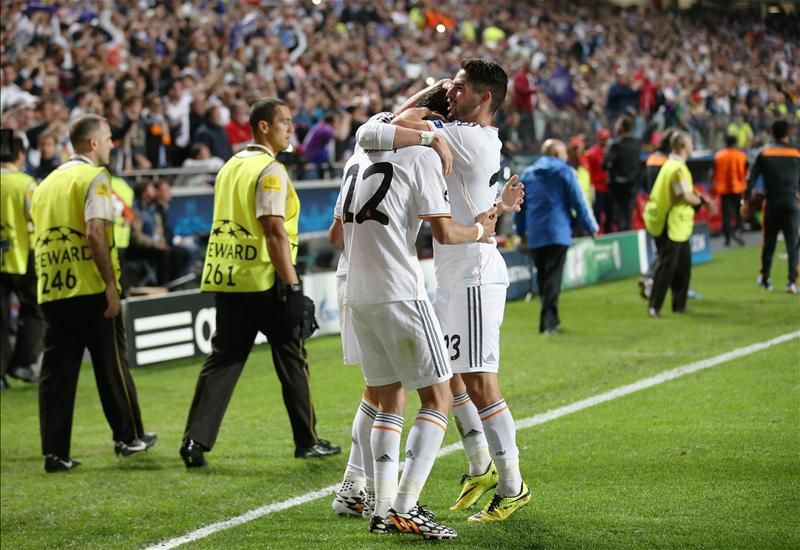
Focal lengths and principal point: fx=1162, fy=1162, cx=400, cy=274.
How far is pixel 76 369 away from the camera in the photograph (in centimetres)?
791

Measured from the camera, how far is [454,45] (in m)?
29.9

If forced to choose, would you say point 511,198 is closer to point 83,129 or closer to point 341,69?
point 83,129

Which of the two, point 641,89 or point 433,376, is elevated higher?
point 641,89

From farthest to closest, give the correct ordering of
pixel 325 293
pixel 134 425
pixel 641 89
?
pixel 641 89 → pixel 325 293 → pixel 134 425

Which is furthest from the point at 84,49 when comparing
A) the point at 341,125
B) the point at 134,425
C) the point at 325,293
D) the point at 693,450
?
the point at 693,450

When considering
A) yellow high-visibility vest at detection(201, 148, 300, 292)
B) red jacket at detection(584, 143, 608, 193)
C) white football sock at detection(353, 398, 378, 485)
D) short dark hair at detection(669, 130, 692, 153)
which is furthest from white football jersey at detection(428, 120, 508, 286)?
red jacket at detection(584, 143, 608, 193)

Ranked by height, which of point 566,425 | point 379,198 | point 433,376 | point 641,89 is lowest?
point 566,425

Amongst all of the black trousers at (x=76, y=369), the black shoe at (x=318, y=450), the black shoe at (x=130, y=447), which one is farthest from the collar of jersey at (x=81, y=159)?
the black shoe at (x=318, y=450)

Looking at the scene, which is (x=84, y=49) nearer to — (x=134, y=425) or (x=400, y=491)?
(x=134, y=425)

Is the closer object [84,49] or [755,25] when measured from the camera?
[84,49]

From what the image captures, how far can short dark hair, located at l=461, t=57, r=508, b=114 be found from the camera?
5473mm

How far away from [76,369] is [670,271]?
7643mm

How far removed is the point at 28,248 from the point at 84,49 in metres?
8.31

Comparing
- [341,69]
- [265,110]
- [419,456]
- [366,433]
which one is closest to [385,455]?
[419,456]
